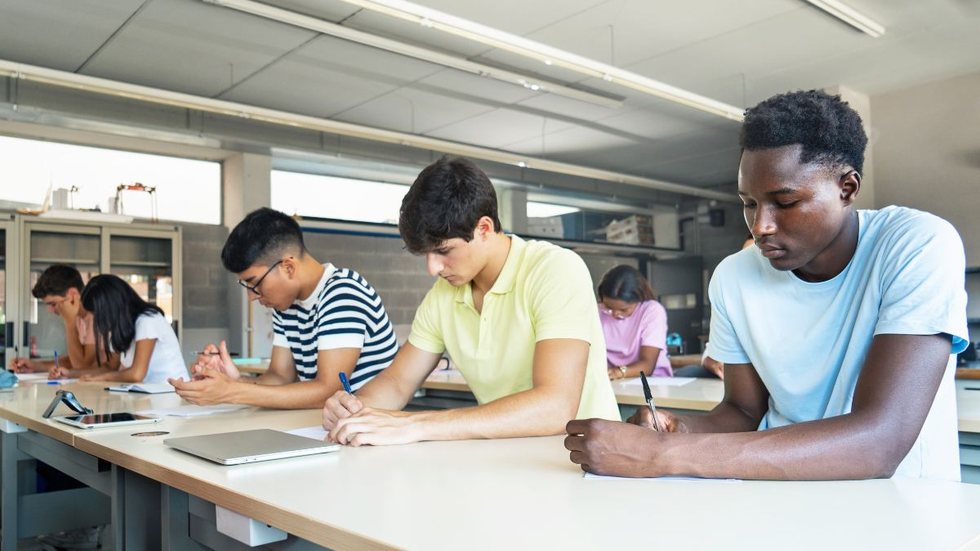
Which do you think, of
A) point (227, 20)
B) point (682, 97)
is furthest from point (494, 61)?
point (227, 20)

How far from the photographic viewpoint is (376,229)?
324 inches

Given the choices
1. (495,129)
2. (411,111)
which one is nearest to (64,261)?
(411,111)

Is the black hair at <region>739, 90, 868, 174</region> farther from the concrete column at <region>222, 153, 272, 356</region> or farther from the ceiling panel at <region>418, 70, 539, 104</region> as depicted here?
the concrete column at <region>222, 153, 272, 356</region>

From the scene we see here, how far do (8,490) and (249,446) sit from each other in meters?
1.86

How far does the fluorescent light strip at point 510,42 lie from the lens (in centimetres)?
379

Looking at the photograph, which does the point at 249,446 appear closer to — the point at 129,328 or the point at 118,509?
the point at 118,509

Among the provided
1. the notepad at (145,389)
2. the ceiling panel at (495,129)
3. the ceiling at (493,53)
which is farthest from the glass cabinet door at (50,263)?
the notepad at (145,389)

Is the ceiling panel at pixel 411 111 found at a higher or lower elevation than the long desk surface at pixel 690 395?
higher

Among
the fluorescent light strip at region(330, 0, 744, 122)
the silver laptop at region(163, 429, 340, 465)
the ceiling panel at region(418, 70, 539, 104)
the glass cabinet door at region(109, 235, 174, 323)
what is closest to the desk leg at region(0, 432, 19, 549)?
the silver laptop at region(163, 429, 340, 465)

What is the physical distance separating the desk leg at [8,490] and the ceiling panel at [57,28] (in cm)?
295

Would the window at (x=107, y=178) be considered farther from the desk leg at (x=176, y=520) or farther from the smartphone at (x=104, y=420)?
the desk leg at (x=176, y=520)

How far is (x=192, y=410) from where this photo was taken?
244 centimetres

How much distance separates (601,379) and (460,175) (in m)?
0.60

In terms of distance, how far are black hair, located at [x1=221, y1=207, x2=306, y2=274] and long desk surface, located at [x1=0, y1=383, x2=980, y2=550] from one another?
104cm
